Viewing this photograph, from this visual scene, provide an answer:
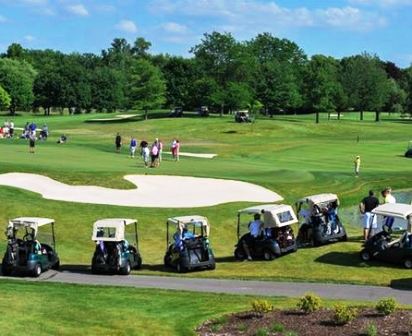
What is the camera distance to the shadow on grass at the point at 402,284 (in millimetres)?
22383

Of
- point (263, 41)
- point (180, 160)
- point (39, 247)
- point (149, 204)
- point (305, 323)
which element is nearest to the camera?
point (305, 323)

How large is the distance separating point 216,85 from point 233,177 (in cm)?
8732

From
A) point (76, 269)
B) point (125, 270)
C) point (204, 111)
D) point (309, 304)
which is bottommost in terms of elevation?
point (76, 269)

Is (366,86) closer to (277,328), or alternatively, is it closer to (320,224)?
(320,224)

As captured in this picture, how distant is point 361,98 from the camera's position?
493ft

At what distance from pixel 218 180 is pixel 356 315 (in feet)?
96.7

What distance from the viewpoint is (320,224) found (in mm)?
29156

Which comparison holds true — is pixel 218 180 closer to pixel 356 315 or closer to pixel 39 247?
pixel 39 247

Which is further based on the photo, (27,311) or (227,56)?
(227,56)

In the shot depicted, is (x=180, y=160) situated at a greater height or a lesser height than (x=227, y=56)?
lesser

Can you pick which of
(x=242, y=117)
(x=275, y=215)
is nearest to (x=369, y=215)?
(x=275, y=215)

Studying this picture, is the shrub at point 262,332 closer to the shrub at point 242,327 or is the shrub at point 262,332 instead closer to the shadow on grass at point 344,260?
the shrub at point 242,327

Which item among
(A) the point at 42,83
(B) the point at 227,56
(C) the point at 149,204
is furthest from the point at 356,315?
(A) the point at 42,83

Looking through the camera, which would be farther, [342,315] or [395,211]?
[395,211]
